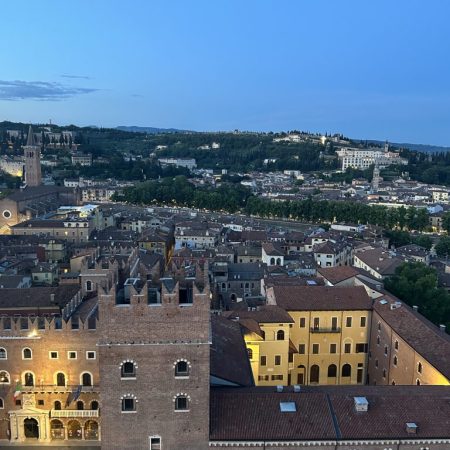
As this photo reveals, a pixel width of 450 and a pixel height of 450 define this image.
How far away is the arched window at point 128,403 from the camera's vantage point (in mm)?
22578

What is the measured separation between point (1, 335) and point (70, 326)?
4.17 meters

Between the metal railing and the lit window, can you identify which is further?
the metal railing

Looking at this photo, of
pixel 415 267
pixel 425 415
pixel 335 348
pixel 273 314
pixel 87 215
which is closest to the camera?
pixel 425 415

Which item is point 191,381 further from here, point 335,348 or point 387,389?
point 335,348

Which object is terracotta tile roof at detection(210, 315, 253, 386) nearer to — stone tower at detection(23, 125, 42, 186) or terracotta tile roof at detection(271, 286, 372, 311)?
terracotta tile roof at detection(271, 286, 372, 311)

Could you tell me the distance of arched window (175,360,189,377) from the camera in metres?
22.3

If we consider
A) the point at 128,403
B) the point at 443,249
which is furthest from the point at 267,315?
the point at 443,249

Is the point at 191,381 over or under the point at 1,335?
over

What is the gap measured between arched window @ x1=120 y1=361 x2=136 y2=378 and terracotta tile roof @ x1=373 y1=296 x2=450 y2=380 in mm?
17772

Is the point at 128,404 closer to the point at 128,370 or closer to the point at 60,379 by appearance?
the point at 128,370

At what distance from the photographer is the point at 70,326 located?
109 ft

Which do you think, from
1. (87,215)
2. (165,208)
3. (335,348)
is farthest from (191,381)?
(165,208)

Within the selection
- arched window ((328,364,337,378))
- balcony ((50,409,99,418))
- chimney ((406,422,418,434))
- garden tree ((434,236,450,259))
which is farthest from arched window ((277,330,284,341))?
garden tree ((434,236,450,259))

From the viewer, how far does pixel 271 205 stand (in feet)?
445
